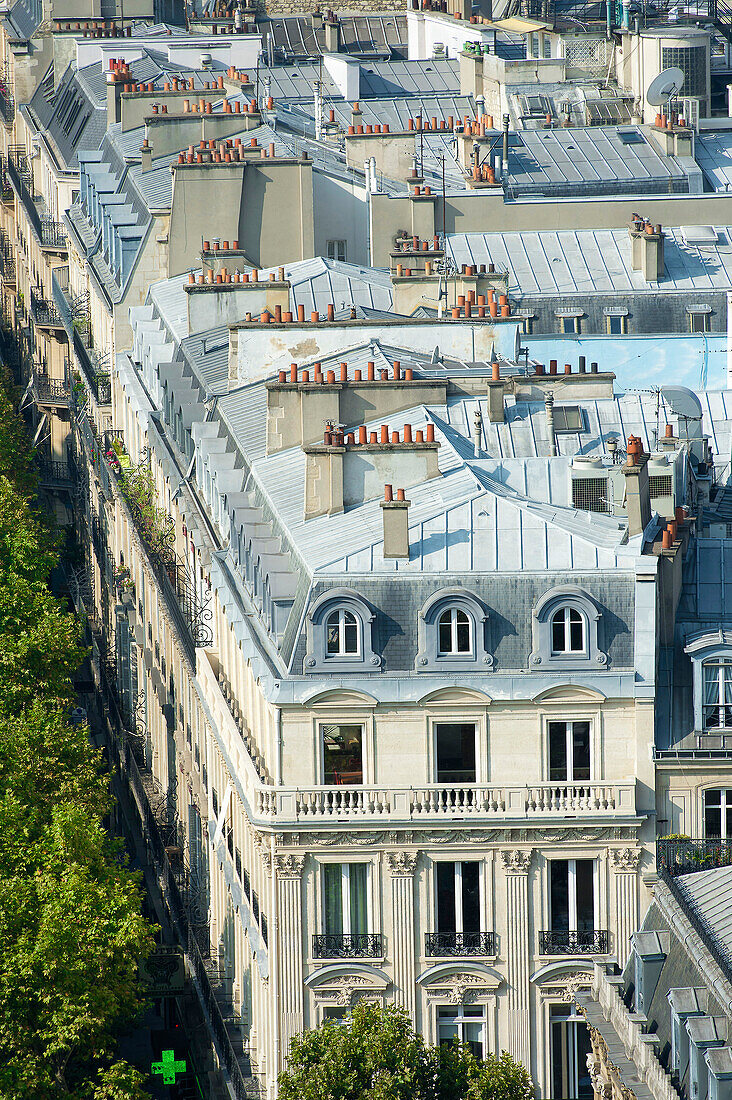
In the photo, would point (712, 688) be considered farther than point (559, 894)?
Yes

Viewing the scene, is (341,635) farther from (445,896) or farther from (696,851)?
(696,851)

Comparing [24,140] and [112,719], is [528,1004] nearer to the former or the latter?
[112,719]

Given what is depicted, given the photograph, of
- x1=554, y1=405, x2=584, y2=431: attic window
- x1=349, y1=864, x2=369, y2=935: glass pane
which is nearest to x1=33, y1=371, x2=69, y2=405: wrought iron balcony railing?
x1=554, y1=405, x2=584, y2=431: attic window

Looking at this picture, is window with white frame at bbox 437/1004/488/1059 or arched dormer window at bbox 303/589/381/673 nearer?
arched dormer window at bbox 303/589/381/673

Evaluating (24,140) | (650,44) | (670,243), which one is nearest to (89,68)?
(24,140)

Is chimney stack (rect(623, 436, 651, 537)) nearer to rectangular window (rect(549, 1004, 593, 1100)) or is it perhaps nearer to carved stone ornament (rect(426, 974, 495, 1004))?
carved stone ornament (rect(426, 974, 495, 1004))

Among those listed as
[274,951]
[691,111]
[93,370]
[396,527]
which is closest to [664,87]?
[691,111]
